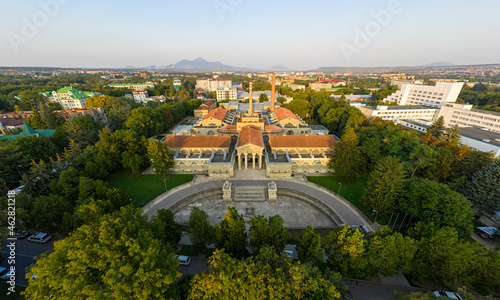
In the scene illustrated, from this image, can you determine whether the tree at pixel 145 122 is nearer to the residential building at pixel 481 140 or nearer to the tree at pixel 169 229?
the tree at pixel 169 229

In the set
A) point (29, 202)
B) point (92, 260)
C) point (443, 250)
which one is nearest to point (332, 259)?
point (443, 250)

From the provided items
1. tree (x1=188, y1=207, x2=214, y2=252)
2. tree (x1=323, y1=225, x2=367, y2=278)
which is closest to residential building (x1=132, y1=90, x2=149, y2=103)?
tree (x1=188, y1=207, x2=214, y2=252)

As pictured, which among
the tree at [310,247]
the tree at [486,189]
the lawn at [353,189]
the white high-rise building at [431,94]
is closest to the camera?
the tree at [310,247]

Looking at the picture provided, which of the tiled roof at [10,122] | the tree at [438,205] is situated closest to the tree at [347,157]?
the tree at [438,205]

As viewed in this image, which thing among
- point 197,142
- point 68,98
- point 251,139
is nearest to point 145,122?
point 197,142

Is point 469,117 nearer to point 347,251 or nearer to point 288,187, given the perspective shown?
point 288,187

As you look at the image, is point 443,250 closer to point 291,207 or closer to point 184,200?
point 291,207

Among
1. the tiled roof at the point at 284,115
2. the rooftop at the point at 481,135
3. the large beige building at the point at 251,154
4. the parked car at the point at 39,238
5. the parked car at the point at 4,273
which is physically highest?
the rooftop at the point at 481,135
